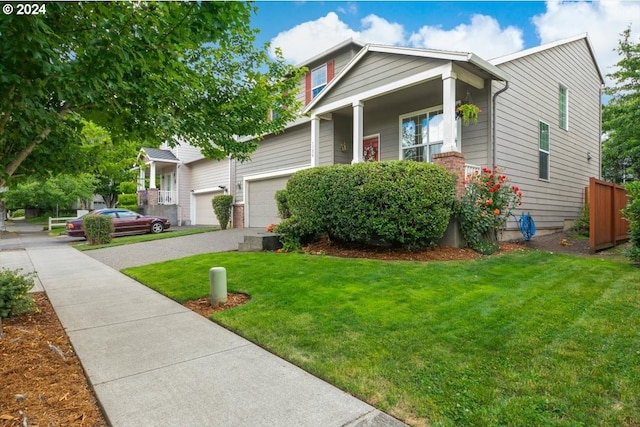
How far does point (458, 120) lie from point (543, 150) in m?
3.57

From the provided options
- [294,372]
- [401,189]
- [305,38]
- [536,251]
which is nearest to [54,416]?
[294,372]

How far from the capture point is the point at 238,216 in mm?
16750

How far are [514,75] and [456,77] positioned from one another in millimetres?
2875

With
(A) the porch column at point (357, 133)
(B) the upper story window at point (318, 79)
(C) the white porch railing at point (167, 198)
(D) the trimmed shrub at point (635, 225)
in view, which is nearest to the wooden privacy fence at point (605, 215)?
(D) the trimmed shrub at point (635, 225)

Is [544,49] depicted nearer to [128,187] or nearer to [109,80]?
[109,80]

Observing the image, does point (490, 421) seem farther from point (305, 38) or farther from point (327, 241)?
point (305, 38)

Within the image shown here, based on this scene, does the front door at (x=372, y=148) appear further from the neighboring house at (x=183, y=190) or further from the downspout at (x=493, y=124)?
the neighboring house at (x=183, y=190)

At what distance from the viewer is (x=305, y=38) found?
47.5 feet

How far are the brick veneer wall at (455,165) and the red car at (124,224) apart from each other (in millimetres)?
13258

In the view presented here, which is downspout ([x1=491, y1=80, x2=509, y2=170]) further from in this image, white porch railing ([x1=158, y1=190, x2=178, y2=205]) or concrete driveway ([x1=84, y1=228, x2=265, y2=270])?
white porch railing ([x1=158, y1=190, x2=178, y2=205])

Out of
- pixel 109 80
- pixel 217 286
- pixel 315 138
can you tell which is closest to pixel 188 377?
pixel 217 286

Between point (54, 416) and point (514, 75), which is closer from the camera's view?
point (54, 416)

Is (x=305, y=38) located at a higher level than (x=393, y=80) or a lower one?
higher

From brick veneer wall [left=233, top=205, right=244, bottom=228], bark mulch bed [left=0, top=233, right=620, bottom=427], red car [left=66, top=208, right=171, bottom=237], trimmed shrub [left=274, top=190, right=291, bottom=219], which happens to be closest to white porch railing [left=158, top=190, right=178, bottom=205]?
red car [left=66, top=208, right=171, bottom=237]
